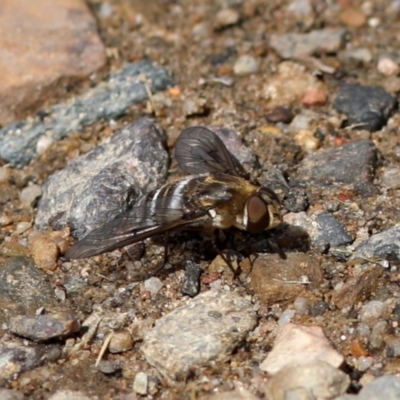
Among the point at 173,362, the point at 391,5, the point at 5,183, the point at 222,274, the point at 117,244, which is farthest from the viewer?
the point at 391,5

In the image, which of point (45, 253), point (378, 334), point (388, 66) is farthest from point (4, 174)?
point (388, 66)

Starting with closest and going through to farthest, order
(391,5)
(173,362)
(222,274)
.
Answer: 1. (173,362)
2. (222,274)
3. (391,5)

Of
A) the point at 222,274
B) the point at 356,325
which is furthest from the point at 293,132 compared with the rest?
the point at 356,325

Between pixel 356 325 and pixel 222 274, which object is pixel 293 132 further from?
pixel 356 325

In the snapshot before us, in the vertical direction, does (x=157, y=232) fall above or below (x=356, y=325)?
above

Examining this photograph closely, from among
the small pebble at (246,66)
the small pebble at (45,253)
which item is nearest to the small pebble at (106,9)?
the small pebble at (246,66)

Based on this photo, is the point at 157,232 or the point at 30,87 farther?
the point at 30,87

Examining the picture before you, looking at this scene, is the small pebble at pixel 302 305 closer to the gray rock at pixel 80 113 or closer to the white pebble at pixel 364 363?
the white pebble at pixel 364 363
